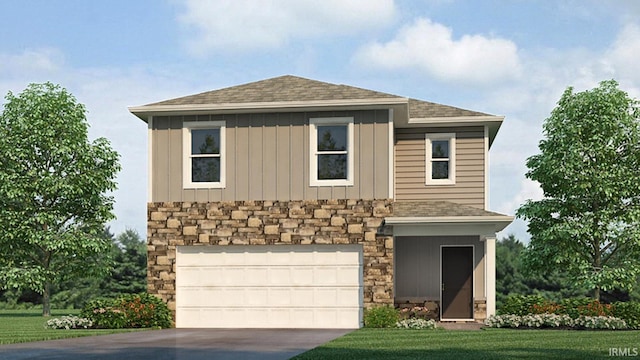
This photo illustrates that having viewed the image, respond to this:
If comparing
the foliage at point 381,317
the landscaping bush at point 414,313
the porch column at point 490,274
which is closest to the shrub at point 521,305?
the porch column at point 490,274

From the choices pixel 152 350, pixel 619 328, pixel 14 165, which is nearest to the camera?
pixel 152 350

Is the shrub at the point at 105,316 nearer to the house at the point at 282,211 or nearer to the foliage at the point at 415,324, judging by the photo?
the house at the point at 282,211

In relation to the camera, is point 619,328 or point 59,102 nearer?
point 619,328

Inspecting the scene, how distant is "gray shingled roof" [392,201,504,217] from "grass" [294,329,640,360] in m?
3.64

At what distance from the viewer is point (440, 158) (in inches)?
1009

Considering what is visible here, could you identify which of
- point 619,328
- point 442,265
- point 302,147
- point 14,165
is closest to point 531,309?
point 619,328

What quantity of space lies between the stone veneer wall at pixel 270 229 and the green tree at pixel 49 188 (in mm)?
6957

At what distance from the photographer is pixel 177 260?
23.5m

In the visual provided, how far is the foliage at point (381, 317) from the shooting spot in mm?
21928

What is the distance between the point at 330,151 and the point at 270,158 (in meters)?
1.60

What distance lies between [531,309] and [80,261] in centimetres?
1631

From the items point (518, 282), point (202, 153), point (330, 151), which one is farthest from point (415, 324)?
point (518, 282)

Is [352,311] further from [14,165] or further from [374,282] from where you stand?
[14,165]

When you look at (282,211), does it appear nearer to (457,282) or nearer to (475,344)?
(457,282)
